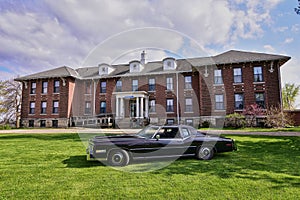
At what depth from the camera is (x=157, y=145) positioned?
571cm

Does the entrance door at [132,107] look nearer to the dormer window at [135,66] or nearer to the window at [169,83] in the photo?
the dormer window at [135,66]

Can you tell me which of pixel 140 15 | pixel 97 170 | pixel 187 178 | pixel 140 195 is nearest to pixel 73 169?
pixel 97 170

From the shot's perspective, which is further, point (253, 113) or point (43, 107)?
point (43, 107)

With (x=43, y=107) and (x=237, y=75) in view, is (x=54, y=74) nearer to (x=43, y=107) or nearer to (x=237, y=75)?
(x=43, y=107)

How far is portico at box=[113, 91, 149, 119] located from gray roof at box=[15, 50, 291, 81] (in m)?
2.82

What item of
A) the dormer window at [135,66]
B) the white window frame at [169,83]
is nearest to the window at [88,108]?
the dormer window at [135,66]

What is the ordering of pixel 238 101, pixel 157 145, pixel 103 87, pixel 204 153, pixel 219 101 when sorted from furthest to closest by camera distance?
pixel 103 87
pixel 219 101
pixel 238 101
pixel 204 153
pixel 157 145

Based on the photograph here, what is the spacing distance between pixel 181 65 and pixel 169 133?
1870cm

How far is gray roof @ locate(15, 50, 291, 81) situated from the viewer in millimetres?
19525

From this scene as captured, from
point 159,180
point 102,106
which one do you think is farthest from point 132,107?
point 159,180

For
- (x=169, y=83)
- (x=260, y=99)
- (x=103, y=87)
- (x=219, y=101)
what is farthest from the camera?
(x=103, y=87)

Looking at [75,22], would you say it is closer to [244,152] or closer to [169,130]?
[169,130]

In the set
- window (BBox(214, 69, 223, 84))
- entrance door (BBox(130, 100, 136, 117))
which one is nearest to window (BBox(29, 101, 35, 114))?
entrance door (BBox(130, 100, 136, 117))

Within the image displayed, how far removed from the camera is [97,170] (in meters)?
4.98
